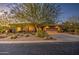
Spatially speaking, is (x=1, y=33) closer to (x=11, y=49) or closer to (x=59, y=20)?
(x=11, y=49)

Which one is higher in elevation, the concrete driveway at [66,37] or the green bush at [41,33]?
the green bush at [41,33]

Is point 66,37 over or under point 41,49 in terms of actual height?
over

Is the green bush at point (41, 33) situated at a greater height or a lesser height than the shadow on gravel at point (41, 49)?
greater

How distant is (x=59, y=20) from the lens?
3508 mm

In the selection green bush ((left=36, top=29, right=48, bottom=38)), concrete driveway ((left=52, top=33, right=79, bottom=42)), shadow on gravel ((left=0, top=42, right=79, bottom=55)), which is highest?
green bush ((left=36, top=29, right=48, bottom=38))

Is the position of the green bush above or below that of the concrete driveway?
above

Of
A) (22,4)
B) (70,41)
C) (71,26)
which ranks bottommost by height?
(70,41)

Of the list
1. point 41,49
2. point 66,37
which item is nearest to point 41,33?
point 41,49

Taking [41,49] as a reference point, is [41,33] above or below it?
above

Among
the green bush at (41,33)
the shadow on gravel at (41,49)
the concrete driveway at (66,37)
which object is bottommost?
the shadow on gravel at (41,49)

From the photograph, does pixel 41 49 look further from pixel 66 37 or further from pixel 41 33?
pixel 66 37

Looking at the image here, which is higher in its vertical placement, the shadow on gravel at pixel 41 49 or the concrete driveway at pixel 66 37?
the concrete driveway at pixel 66 37
